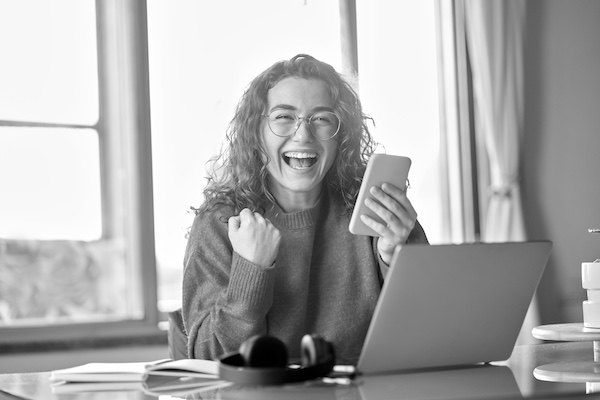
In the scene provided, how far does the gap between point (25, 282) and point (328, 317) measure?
1.92m

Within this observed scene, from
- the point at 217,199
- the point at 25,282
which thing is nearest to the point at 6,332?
the point at 25,282

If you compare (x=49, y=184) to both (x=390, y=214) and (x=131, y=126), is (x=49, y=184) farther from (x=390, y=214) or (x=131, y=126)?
(x=390, y=214)

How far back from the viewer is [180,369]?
141cm

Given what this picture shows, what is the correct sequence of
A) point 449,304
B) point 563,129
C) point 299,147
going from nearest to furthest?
1. point 449,304
2. point 299,147
3. point 563,129

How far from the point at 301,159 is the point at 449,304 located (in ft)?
2.59

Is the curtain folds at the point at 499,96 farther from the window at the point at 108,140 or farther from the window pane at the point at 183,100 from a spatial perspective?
the window pane at the point at 183,100

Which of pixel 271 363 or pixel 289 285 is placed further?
pixel 289 285

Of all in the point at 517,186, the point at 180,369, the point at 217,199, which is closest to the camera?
the point at 180,369

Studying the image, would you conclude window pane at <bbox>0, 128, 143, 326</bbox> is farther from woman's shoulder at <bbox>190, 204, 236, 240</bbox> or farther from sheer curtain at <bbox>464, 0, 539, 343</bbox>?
sheer curtain at <bbox>464, 0, 539, 343</bbox>

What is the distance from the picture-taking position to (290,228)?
78.5 inches

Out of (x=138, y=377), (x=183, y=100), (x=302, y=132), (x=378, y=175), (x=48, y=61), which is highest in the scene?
(x=48, y=61)

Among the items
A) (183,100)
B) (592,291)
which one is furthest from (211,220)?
(183,100)

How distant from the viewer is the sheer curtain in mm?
4234

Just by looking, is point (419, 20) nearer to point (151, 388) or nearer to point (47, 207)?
point (47, 207)
